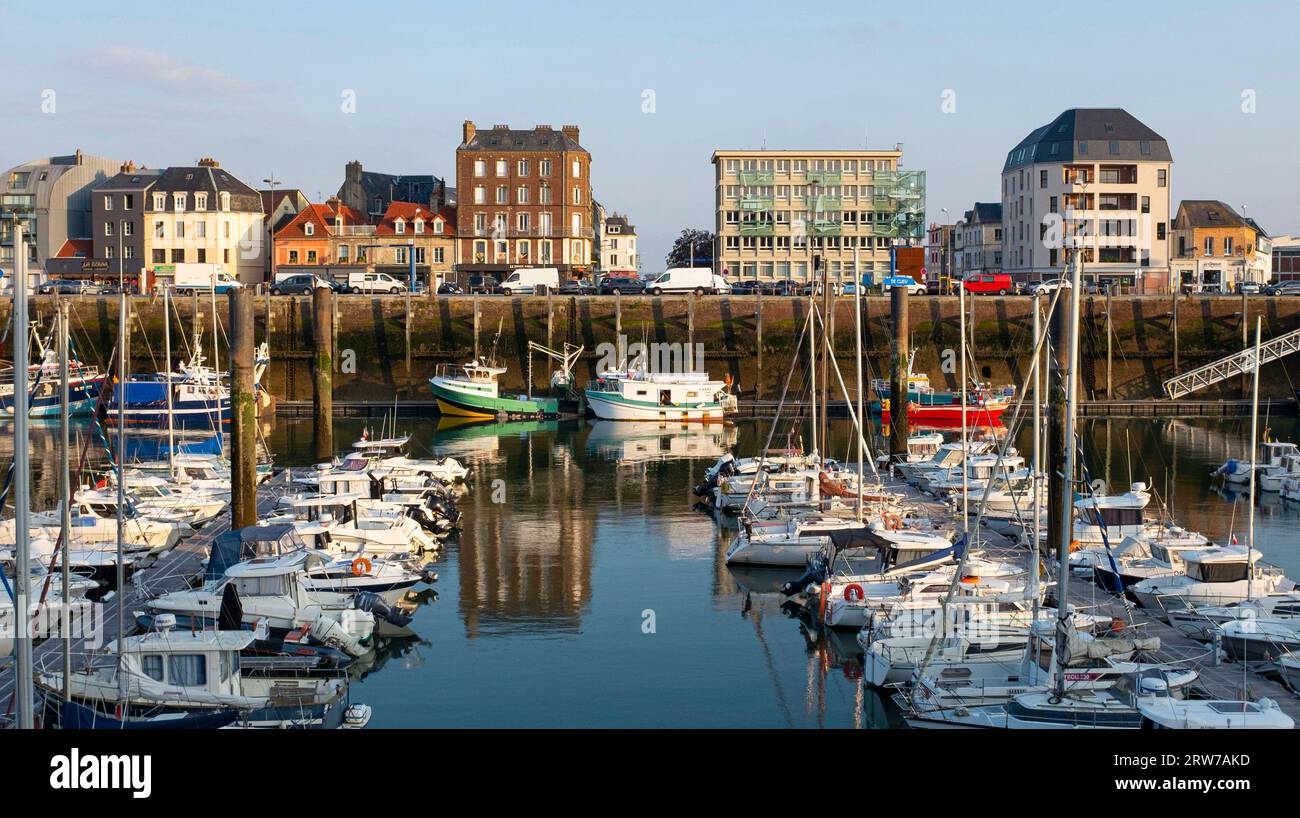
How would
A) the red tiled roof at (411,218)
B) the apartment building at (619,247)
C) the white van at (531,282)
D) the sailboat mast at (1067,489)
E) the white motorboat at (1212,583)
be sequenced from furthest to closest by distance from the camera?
the apartment building at (619,247)
the red tiled roof at (411,218)
the white van at (531,282)
the white motorboat at (1212,583)
the sailboat mast at (1067,489)

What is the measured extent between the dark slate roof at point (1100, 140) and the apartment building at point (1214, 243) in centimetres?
1358

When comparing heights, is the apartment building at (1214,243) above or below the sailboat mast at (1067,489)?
above

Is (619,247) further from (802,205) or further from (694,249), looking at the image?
(802,205)

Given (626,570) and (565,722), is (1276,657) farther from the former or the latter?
(626,570)

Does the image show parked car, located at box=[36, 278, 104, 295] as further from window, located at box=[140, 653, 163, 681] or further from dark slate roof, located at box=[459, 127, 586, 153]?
window, located at box=[140, 653, 163, 681]

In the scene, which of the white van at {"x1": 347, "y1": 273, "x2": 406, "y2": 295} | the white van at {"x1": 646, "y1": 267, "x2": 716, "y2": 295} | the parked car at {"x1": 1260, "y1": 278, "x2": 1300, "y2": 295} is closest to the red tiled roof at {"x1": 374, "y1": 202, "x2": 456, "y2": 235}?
the white van at {"x1": 347, "y1": 273, "x2": 406, "y2": 295}

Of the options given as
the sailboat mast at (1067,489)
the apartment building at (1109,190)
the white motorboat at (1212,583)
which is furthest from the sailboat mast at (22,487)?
the apartment building at (1109,190)

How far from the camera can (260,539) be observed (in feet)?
89.0

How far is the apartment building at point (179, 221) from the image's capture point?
93750 millimetres

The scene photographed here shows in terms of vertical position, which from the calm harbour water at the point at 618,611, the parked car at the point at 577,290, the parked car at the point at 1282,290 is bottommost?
the calm harbour water at the point at 618,611

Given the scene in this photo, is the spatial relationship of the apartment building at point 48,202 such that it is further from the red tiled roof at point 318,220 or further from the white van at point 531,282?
the white van at point 531,282

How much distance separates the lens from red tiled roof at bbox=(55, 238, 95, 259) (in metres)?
96.1
